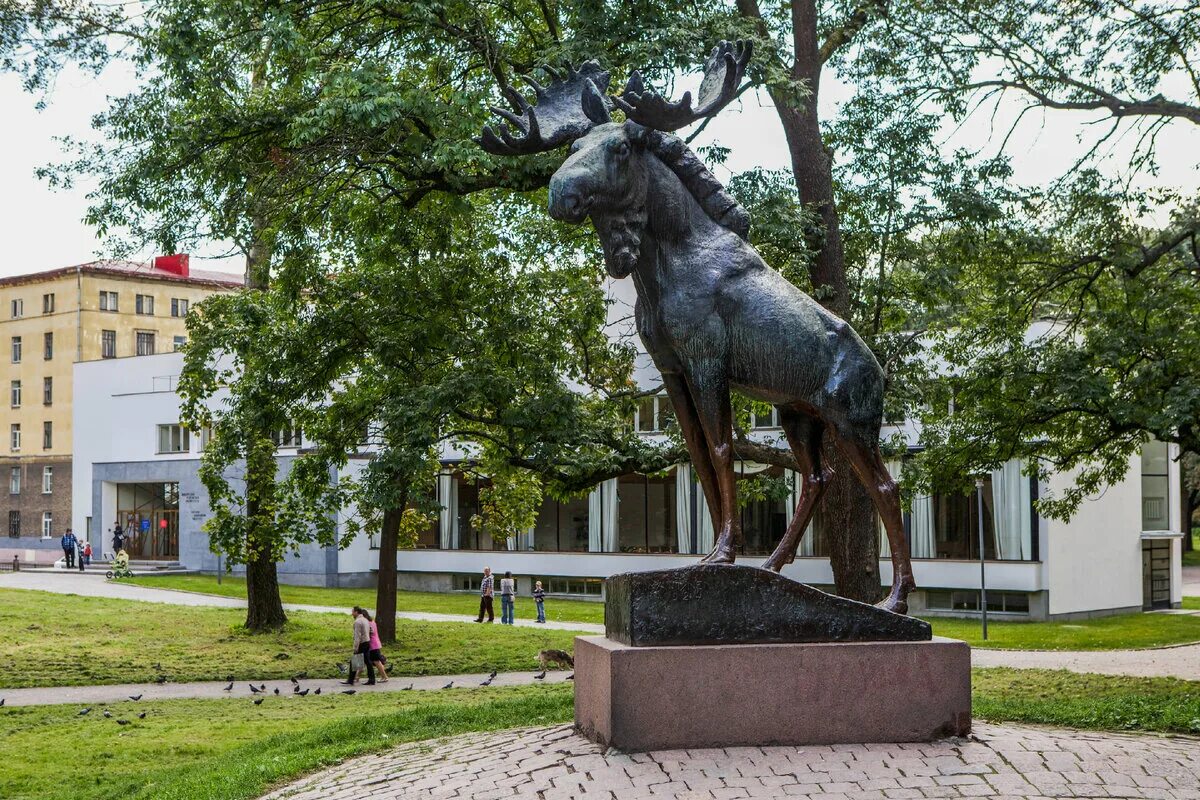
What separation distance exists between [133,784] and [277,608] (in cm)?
1689

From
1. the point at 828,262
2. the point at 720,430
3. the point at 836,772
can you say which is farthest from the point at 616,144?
the point at 828,262

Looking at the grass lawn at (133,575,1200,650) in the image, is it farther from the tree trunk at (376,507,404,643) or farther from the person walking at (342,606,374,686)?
the person walking at (342,606,374,686)

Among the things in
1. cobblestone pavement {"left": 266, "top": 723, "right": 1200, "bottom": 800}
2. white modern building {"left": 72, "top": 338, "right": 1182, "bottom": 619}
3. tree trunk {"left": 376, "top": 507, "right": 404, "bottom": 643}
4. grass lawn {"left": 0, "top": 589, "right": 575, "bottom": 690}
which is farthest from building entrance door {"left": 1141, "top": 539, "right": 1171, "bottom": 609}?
cobblestone pavement {"left": 266, "top": 723, "right": 1200, "bottom": 800}

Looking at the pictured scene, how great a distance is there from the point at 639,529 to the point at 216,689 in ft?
76.1

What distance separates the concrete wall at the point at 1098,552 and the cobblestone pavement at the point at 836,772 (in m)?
26.8

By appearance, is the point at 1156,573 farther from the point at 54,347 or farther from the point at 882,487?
the point at 54,347

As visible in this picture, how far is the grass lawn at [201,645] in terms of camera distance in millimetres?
23047

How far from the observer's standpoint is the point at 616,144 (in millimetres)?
8453

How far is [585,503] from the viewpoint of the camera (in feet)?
144

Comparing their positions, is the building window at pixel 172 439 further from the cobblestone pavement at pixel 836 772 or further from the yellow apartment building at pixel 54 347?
the cobblestone pavement at pixel 836 772

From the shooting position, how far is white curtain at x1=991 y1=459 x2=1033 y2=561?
113 feet

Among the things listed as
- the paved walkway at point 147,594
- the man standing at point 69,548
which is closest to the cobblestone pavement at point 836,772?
the paved walkway at point 147,594

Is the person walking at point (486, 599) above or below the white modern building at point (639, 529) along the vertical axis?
below

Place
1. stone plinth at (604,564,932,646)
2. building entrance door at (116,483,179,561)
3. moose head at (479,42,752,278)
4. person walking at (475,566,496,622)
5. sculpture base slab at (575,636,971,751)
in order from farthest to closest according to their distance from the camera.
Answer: building entrance door at (116,483,179,561)
person walking at (475,566,496,622)
moose head at (479,42,752,278)
stone plinth at (604,564,932,646)
sculpture base slab at (575,636,971,751)
